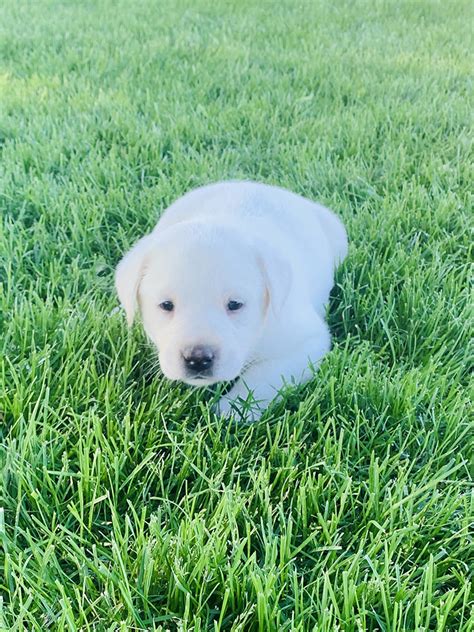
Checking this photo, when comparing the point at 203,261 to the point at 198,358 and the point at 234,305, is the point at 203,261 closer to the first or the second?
the point at 234,305

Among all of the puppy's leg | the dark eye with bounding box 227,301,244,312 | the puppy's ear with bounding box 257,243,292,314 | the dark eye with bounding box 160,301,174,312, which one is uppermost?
the puppy's ear with bounding box 257,243,292,314

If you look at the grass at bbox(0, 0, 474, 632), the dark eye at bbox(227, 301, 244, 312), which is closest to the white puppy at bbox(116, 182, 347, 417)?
the dark eye at bbox(227, 301, 244, 312)

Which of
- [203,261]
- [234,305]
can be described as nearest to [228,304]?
[234,305]

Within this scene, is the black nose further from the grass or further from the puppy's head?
the grass

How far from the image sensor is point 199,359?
1.82m

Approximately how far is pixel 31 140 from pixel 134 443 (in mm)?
2626

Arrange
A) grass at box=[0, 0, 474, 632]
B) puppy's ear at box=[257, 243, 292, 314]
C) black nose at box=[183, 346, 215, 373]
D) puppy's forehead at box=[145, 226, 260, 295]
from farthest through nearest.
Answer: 1. puppy's ear at box=[257, 243, 292, 314]
2. puppy's forehead at box=[145, 226, 260, 295]
3. black nose at box=[183, 346, 215, 373]
4. grass at box=[0, 0, 474, 632]

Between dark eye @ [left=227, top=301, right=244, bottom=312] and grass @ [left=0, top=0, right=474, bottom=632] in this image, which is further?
dark eye @ [left=227, top=301, right=244, bottom=312]

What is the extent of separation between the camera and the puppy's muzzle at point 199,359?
182cm

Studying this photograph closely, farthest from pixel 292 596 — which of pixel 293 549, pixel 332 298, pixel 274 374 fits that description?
pixel 332 298

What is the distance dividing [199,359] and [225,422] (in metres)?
0.23

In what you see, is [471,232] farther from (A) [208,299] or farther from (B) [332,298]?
(A) [208,299]

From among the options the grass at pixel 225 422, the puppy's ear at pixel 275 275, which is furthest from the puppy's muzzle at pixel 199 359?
the puppy's ear at pixel 275 275

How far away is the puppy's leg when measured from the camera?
2.03 metres
